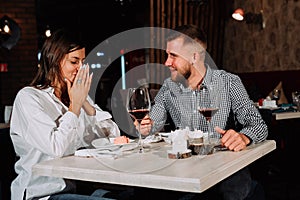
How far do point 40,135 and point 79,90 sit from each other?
262 millimetres

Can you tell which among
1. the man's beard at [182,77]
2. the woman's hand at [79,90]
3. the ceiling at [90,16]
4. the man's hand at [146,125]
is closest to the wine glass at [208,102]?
the man's hand at [146,125]

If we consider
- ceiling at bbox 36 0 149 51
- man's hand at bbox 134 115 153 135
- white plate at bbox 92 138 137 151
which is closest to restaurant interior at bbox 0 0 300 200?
man's hand at bbox 134 115 153 135

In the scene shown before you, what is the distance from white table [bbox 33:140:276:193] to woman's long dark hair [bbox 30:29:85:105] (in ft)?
1.53

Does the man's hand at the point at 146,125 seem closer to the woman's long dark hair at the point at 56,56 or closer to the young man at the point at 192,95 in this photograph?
the young man at the point at 192,95

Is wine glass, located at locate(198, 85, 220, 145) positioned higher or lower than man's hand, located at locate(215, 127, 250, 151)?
higher

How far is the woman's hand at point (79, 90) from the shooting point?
6.07ft

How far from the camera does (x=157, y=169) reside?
4.69 feet

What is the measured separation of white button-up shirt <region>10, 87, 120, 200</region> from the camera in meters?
1.75

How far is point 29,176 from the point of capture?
1826 mm

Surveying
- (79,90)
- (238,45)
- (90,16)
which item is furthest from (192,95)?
(90,16)

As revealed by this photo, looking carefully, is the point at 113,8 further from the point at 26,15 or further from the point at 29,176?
the point at 29,176

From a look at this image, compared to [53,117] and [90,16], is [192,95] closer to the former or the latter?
[53,117]

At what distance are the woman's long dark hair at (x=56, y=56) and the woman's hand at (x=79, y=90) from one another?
167 mm

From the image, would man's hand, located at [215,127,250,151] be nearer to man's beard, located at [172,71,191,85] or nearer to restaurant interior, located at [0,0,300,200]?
man's beard, located at [172,71,191,85]
